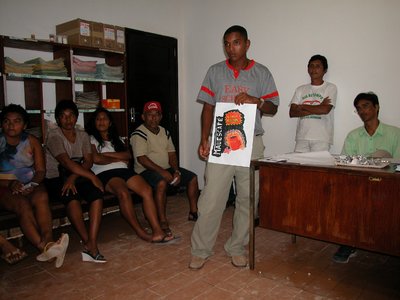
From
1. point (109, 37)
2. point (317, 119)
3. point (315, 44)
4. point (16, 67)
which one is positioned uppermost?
point (109, 37)

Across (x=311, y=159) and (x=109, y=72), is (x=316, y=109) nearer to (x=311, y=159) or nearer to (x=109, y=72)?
(x=311, y=159)

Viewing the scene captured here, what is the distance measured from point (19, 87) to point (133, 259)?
229 cm

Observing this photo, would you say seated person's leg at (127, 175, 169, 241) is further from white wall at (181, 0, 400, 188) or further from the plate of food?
white wall at (181, 0, 400, 188)

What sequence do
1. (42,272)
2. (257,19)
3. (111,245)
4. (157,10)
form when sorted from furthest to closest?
(157,10) → (257,19) → (111,245) → (42,272)

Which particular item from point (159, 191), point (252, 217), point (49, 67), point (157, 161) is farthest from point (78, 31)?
point (252, 217)

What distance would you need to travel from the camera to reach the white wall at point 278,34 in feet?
11.5

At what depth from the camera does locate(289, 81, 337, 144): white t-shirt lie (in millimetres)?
3504

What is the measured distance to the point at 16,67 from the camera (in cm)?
329

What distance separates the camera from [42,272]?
2.55m

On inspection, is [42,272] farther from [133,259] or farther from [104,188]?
[104,188]

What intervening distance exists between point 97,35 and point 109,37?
164 millimetres

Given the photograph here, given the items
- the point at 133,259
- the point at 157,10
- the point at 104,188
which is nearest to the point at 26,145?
the point at 104,188

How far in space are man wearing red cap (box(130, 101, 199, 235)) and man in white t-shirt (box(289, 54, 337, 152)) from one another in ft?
4.25

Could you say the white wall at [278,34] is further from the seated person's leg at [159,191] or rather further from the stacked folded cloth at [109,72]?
the seated person's leg at [159,191]
